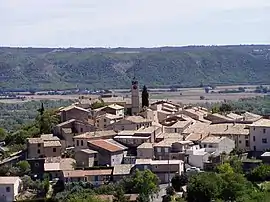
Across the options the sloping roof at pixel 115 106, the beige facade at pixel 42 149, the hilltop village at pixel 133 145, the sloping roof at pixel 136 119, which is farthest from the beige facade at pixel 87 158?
the sloping roof at pixel 115 106

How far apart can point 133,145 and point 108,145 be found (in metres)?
1.84

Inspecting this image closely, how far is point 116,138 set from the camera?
42125 millimetres

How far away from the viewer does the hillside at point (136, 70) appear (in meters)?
152

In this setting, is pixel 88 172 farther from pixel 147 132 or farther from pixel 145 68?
pixel 145 68

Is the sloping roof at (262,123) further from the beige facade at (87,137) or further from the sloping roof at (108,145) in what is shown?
the beige facade at (87,137)

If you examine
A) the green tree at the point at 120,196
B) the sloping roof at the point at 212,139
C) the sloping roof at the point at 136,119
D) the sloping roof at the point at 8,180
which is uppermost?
the sloping roof at the point at 136,119

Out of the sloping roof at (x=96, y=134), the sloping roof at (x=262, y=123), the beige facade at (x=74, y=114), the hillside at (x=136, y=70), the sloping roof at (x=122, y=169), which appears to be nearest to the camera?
the sloping roof at (x=122, y=169)

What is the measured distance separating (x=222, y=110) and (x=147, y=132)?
13.7 m

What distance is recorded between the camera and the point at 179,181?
3691 cm

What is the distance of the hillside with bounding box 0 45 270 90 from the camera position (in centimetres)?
15162

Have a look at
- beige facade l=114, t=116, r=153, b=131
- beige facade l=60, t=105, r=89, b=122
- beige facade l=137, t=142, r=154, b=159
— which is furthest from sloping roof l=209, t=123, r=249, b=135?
beige facade l=60, t=105, r=89, b=122

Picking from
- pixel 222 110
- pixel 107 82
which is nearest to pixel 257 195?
pixel 222 110

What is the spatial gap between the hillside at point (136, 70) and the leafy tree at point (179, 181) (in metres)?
108

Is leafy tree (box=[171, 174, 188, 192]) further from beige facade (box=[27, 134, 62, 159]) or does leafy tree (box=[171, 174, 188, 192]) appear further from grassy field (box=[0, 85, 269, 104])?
grassy field (box=[0, 85, 269, 104])
